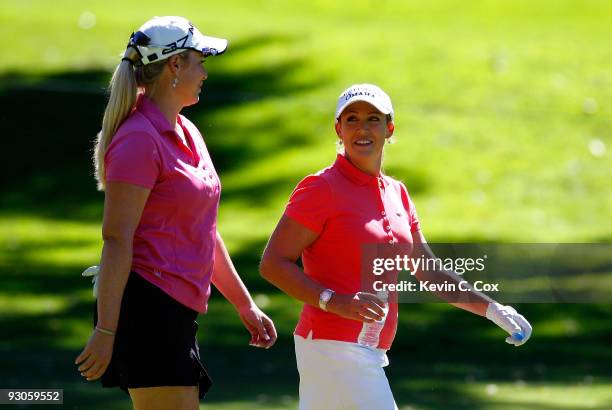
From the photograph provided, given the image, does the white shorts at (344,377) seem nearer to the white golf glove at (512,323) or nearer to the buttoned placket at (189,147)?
the white golf glove at (512,323)

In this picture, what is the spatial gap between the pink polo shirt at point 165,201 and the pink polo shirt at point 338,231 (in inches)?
18.5

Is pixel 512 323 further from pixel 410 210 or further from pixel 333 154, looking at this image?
pixel 333 154

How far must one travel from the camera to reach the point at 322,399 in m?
5.46

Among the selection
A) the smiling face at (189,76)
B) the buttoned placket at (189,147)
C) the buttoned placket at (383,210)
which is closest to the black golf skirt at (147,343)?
the buttoned placket at (189,147)

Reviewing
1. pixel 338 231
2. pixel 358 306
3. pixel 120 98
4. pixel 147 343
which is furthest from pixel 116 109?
pixel 358 306

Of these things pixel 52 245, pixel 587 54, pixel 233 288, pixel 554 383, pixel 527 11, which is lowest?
pixel 233 288

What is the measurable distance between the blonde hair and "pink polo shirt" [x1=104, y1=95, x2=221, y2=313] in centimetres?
4

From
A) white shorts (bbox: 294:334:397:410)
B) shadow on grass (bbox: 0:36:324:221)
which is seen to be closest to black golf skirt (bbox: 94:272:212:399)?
white shorts (bbox: 294:334:397:410)

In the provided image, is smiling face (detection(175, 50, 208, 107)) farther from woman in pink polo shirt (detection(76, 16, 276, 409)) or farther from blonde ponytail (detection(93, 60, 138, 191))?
blonde ponytail (detection(93, 60, 138, 191))

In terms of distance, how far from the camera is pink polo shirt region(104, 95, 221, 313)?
497cm

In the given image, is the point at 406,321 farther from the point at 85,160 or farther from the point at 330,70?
the point at 330,70

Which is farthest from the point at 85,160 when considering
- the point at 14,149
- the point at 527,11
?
the point at 527,11

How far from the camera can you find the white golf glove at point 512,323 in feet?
18.3

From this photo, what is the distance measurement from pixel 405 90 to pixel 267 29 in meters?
3.78
